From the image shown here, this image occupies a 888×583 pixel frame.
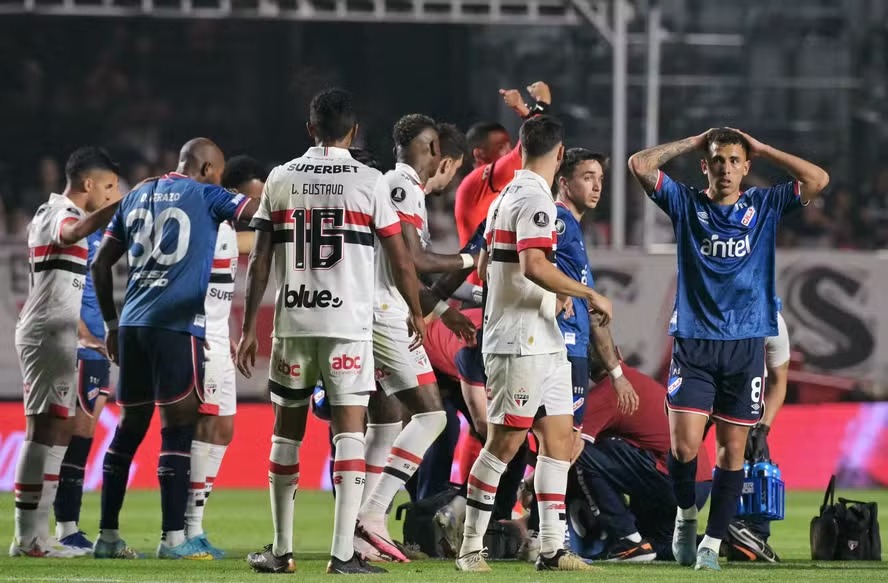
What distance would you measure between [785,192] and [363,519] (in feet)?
9.34

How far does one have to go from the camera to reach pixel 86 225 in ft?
28.6

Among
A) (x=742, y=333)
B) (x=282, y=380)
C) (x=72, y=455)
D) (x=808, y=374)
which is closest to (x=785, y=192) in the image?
(x=742, y=333)

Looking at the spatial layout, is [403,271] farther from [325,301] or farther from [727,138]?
[727,138]

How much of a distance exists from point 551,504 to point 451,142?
2.58 metres

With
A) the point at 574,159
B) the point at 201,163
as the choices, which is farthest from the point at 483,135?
the point at 201,163

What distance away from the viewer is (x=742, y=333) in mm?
7977

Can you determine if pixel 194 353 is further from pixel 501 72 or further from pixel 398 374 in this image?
pixel 501 72

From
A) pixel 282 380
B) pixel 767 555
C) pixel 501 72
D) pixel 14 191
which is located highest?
pixel 501 72

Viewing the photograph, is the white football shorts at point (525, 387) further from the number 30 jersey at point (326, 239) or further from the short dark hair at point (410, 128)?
the short dark hair at point (410, 128)

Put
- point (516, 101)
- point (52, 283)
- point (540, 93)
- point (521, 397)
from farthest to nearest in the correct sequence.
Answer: point (516, 101), point (540, 93), point (52, 283), point (521, 397)

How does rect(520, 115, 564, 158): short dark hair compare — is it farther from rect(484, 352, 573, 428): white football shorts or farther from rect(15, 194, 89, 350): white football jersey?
rect(15, 194, 89, 350): white football jersey

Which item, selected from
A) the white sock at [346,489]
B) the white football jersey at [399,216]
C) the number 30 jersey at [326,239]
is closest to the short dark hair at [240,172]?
the white football jersey at [399,216]

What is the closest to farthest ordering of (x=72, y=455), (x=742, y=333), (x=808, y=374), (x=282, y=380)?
(x=282, y=380) < (x=742, y=333) < (x=72, y=455) < (x=808, y=374)

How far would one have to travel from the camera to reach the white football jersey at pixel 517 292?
7559mm
